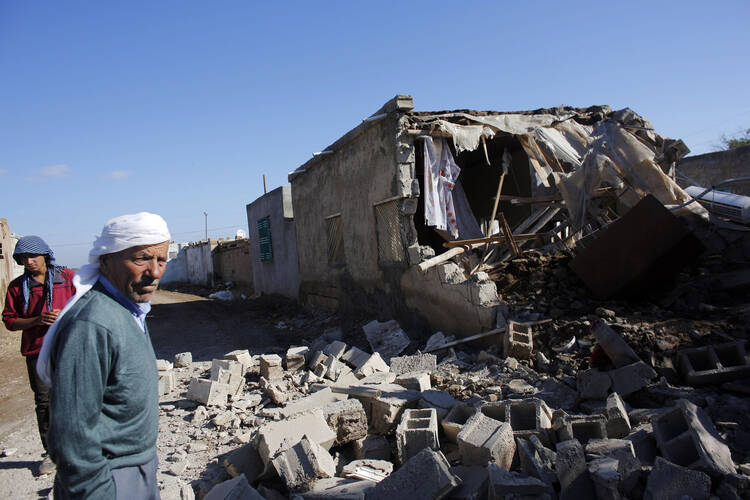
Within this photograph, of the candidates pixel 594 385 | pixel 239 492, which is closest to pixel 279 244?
pixel 594 385

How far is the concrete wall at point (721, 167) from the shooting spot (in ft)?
50.9

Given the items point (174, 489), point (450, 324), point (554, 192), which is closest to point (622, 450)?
point (174, 489)

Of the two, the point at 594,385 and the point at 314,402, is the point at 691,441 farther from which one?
the point at 314,402

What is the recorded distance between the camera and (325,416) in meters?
3.66

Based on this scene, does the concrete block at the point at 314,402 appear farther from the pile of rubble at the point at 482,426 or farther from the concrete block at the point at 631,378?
the concrete block at the point at 631,378

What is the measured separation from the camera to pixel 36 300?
12.0ft

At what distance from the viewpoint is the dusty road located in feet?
13.3

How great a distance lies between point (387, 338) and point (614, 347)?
3426mm

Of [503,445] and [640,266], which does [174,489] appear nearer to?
[503,445]

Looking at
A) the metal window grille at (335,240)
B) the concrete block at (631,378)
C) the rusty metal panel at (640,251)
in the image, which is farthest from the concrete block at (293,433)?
the metal window grille at (335,240)

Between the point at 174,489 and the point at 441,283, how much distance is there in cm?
402

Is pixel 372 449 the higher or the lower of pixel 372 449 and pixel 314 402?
the lower

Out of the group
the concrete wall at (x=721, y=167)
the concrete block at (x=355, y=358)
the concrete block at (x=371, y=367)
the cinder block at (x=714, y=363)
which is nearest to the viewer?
the cinder block at (x=714, y=363)

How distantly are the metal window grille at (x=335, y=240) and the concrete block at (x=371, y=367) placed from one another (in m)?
4.26
